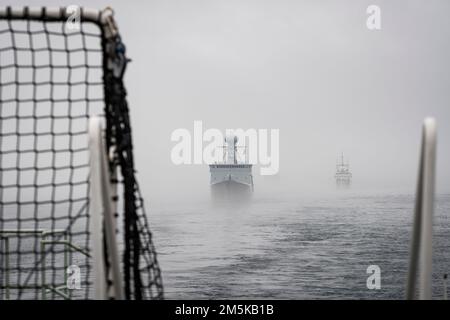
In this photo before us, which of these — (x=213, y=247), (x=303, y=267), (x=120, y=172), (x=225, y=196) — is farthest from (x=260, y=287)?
(x=225, y=196)

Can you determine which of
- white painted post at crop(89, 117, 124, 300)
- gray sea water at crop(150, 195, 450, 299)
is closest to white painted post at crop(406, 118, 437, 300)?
white painted post at crop(89, 117, 124, 300)

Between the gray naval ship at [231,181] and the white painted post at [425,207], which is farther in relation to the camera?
the gray naval ship at [231,181]

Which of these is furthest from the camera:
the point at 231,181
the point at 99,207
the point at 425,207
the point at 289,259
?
the point at 231,181

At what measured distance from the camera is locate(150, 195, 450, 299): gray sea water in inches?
1308

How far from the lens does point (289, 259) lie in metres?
48.6

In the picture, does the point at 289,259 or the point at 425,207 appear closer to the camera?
the point at 425,207

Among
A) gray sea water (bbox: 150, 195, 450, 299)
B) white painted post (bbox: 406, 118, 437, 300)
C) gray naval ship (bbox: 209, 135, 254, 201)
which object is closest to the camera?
white painted post (bbox: 406, 118, 437, 300)

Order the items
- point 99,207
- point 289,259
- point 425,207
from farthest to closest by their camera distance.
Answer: point 289,259, point 99,207, point 425,207

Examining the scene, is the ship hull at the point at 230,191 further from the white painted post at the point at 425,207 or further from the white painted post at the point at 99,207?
the white painted post at the point at 425,207

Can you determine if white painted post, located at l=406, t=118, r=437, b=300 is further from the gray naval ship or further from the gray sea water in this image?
the gray naval ship

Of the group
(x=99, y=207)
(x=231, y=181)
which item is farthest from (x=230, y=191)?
(x=99, y=207)

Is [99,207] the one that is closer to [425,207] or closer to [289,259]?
[425,207]

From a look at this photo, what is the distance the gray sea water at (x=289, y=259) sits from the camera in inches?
1308

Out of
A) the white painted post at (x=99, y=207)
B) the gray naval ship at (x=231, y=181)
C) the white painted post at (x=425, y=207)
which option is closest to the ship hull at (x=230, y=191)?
the gray naval ship at (x=231, y=181)
